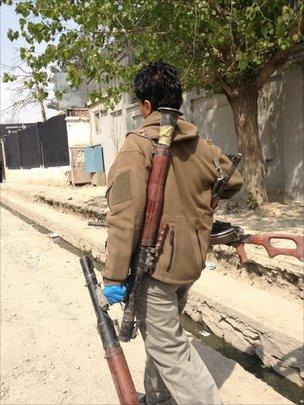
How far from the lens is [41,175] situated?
23453 millimetres

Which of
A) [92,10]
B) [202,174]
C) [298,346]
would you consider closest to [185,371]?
[202,174]

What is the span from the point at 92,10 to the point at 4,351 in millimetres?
4222

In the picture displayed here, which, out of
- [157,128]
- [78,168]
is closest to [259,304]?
[157,128]

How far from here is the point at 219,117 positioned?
9977 millimetres

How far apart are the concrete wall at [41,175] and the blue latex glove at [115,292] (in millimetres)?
17363

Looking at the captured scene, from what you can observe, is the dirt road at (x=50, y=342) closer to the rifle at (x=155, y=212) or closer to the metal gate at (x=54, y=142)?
the rifle at (x=155, y=212)

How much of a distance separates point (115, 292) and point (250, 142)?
19.9 feet

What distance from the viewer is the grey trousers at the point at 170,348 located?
2164 millimetres

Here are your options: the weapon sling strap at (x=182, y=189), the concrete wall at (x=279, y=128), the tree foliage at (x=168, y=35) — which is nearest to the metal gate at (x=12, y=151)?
the concrete wall at (x=279, y=128)

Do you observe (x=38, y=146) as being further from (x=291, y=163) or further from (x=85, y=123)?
(x=291, y=163)

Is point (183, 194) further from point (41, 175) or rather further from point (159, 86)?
point (41, 175)

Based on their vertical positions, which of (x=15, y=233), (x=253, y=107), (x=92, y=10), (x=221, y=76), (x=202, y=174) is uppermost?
(x=92, y=10)

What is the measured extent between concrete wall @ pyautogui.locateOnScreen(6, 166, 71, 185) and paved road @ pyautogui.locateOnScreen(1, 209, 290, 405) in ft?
44.7

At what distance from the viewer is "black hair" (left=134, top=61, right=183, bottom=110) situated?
6.89 feet
